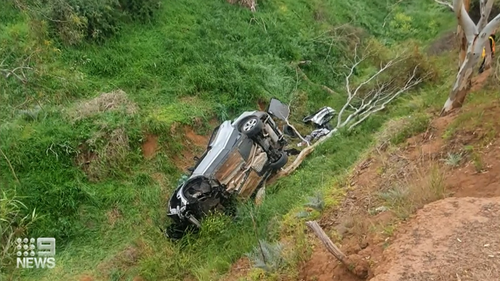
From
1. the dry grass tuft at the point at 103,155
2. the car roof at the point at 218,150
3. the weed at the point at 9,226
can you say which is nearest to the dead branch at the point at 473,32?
the car roof at the point at 218,150

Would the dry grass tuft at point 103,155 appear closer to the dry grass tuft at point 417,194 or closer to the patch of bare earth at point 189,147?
the patch of bare earth at point 189,147

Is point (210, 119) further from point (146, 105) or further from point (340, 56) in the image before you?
point (340, 56)

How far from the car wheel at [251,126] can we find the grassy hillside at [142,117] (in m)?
1.02

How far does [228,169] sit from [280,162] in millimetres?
1219

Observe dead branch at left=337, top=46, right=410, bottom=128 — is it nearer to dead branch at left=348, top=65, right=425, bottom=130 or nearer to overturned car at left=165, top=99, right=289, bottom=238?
dead branch at left=348, top=65, right=425, bottom=130

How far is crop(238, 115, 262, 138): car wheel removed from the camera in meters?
8.16

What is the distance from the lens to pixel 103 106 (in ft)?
31.4

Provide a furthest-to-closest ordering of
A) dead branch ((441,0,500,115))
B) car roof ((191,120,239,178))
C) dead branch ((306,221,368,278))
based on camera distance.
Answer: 1. car roof ((191,120,239,178))
2. dead branch ((441,0,500,115))
3. dead branch ((306,221,368,278))

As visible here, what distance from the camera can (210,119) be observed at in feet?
35.2

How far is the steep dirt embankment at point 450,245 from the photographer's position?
12.0 feet

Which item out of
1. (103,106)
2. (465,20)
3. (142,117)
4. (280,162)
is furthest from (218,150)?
(465,20)

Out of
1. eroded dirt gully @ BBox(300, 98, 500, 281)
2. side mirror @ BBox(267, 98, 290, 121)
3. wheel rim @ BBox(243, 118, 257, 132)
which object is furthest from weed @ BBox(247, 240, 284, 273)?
side mirror @ BBox(267, 98, 290, 121)

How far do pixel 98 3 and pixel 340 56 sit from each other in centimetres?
683

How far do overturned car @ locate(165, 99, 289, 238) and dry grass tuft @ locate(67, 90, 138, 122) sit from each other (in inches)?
91.6
